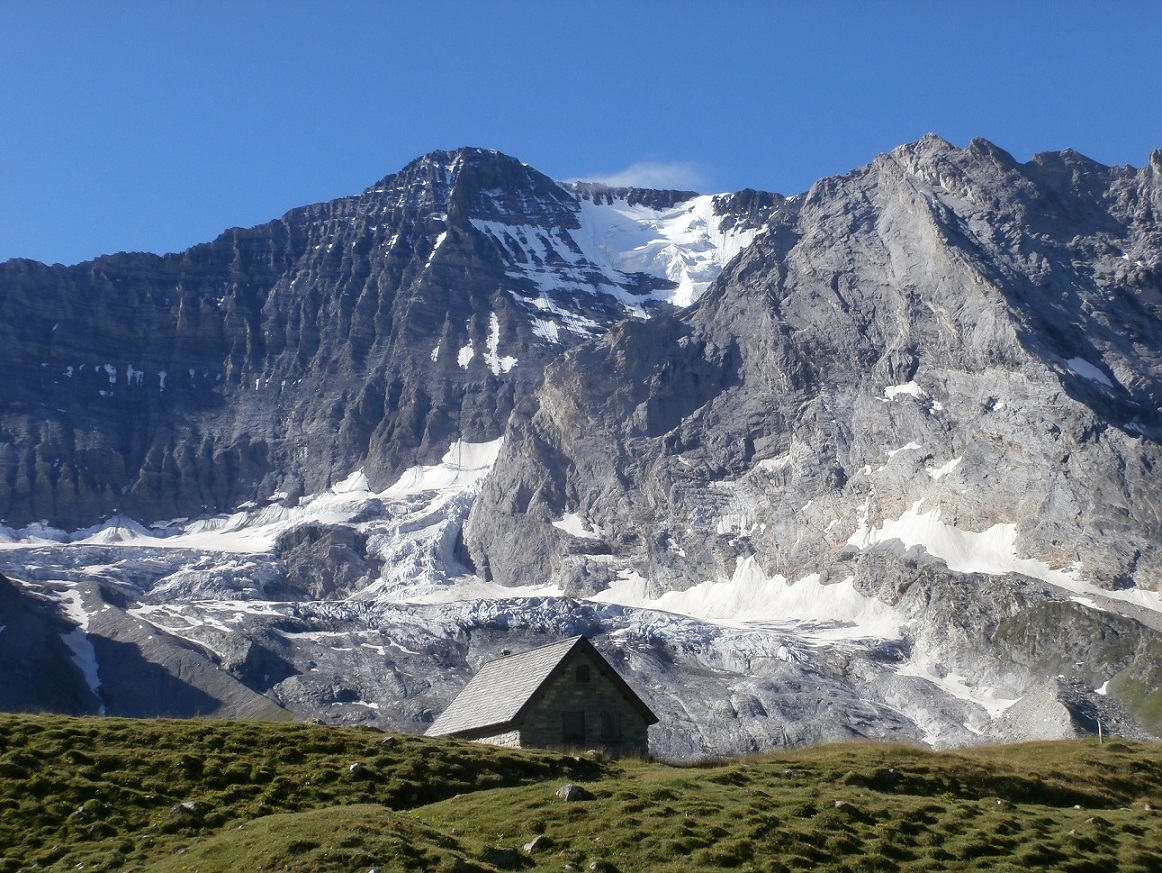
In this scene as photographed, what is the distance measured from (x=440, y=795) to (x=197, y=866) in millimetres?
7609

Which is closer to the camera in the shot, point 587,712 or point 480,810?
point 480,810

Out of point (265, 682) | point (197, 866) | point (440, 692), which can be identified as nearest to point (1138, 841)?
point (197, 866)

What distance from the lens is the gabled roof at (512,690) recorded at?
44.2m

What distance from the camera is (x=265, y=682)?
15412 cm

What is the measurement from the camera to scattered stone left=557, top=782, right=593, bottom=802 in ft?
103

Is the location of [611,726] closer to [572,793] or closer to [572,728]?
[572,728]

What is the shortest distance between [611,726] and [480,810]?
15.2m

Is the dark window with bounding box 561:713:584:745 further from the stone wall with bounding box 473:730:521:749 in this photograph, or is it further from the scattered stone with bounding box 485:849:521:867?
the scattered stone with bounding box 485:849:521:867

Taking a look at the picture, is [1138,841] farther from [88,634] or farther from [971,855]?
[88,634]

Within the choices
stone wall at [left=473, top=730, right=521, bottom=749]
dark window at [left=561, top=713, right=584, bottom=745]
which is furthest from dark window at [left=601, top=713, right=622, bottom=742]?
stone wall at [left=473, top=730, right=521, bottom=749]

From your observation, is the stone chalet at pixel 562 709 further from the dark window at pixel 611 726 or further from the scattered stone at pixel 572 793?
the scattered stone at pixel 572 793

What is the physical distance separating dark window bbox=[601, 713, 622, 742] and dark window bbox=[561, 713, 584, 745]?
3.29ft

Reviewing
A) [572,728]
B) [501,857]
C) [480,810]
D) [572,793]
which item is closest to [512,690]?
[572,728]

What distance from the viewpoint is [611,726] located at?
45469mm
